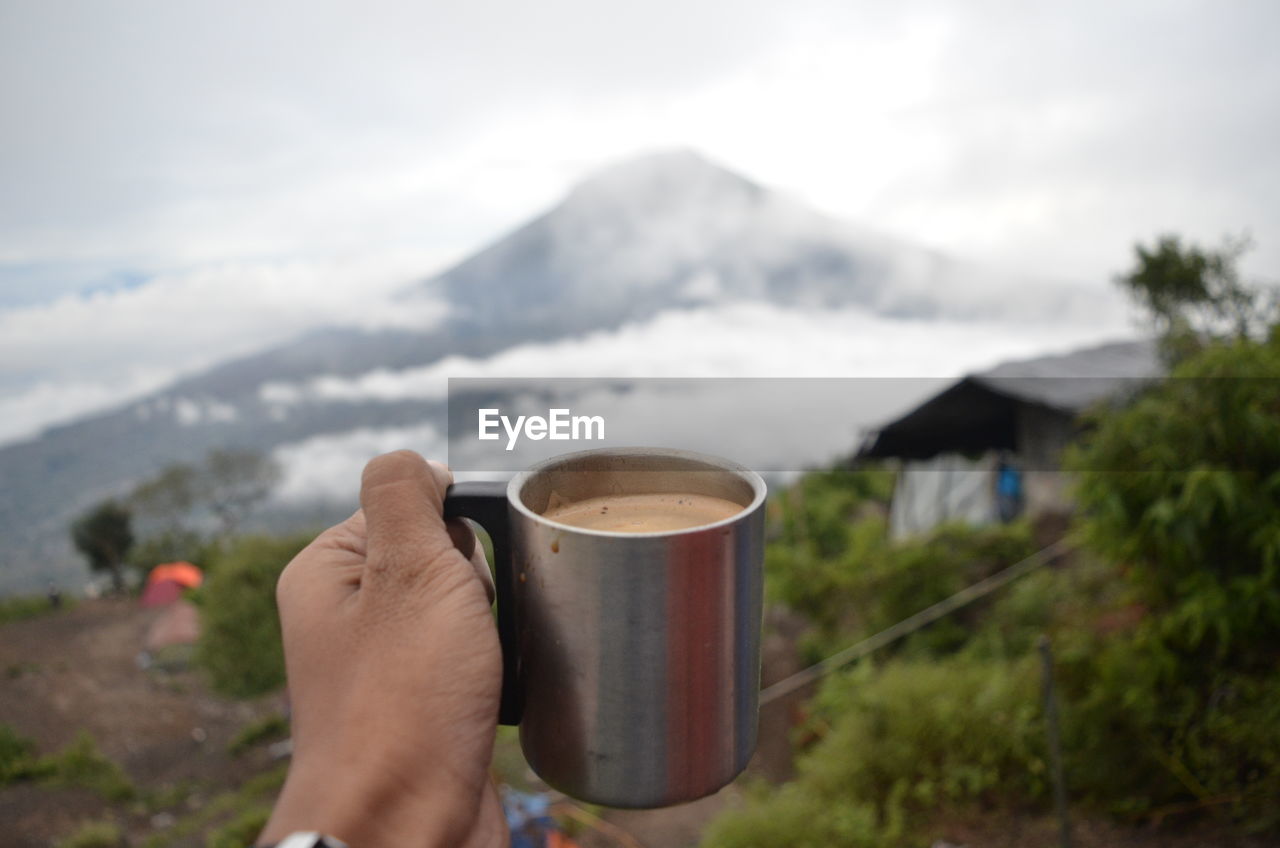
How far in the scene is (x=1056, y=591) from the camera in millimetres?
6590

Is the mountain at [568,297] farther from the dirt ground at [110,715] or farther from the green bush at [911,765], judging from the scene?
the green bush at [911,765]

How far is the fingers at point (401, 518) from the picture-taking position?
1.06 metres

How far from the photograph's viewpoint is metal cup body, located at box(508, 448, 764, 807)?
1.02 meters

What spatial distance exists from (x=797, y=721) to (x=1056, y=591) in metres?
2.70

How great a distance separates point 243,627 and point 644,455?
26211mm

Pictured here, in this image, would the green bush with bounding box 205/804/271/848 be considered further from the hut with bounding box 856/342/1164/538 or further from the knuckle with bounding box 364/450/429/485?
the knuckle with bounding box 364/450/429/485

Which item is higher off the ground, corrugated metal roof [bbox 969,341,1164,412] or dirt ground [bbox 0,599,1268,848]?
corrugated metal roof [bbox 969,341,1164,412]

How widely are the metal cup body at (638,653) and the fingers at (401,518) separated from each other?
110mm

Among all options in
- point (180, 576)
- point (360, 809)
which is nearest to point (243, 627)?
point (180, 576)

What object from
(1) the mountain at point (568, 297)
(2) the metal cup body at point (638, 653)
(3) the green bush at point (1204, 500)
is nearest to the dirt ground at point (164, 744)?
(3) the green bush at point (1204, 500)

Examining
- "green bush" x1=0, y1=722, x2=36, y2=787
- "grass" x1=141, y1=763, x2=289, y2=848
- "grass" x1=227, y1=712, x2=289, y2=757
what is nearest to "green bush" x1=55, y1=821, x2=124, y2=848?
"grass" x1=141, y1=763, x2=289, y2=848

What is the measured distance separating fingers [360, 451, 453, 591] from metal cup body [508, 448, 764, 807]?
110mm

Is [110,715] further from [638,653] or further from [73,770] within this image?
[638,653]

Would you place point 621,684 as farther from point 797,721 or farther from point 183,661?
point 183,661
